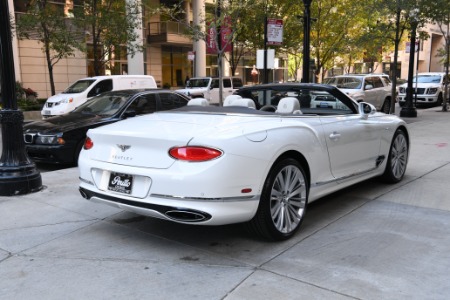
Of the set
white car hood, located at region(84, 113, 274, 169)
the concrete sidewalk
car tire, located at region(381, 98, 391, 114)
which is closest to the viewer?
the concrete sidewalk

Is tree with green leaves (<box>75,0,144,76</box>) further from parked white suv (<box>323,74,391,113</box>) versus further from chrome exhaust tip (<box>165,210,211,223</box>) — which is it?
chrome exhaust tip (<box>165,210,211,223</box>)

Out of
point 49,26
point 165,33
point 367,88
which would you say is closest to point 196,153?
point 367,88

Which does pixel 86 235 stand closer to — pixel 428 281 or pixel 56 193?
pixel 56 193

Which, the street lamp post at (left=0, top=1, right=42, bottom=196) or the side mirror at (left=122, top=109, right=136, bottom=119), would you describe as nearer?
the street lamp post at (left=0, top=1, right=42, bottom=196)

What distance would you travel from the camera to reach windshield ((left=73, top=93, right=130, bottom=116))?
9.09 meters

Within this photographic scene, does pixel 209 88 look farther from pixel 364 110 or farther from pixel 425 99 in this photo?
pixel 364 110

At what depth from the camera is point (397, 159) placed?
6625mm

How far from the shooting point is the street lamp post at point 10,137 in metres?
5.89

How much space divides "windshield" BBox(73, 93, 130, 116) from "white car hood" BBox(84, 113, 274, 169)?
460 cm

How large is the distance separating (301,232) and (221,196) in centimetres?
129

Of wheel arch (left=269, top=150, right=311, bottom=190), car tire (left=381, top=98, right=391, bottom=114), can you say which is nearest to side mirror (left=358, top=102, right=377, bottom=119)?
wheel arch (left=269, top=150, right=311, bottom=190)

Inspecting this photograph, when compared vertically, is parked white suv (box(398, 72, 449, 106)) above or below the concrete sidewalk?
above

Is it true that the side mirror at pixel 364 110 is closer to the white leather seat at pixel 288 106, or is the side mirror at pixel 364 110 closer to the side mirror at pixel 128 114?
the white leather seat at pixel 288 106

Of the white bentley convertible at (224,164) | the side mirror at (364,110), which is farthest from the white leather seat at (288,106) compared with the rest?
the side mirror at (364,110)
